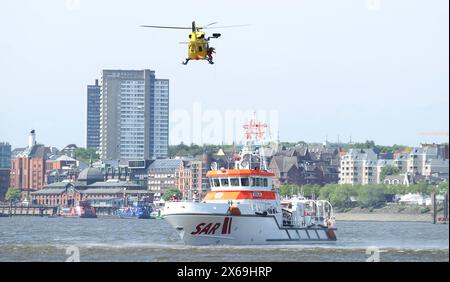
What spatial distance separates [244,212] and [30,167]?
9916 cm

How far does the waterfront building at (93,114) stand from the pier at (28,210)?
1613cm

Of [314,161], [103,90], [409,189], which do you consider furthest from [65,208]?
[103,90]

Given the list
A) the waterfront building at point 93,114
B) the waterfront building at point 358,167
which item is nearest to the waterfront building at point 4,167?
the waterfront building at point 93,114

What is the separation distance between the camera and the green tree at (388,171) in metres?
130

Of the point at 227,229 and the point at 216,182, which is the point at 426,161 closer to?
the point at 216,182

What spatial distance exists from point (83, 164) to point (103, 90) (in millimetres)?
60877

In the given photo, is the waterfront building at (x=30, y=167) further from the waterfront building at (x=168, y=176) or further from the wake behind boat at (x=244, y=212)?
the wake behind boat at (x=244, y=212)

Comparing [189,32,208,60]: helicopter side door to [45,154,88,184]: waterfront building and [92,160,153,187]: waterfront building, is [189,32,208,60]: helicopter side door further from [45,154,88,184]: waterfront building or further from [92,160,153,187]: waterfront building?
[45,154,88,184]: waterfront building

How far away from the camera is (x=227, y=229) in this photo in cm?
4512

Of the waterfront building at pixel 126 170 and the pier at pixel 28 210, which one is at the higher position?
the waterfront building at pixel 126 170

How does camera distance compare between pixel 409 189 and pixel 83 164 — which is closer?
pixel 409 189

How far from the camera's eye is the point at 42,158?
142875 mm
